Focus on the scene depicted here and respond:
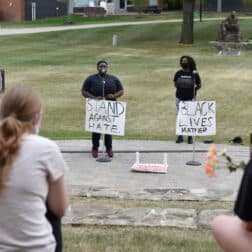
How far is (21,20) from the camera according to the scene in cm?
6550

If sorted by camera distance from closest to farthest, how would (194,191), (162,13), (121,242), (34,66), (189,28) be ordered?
(121,242)
(194,191)
(34,66)
(189,28)
(162,13)

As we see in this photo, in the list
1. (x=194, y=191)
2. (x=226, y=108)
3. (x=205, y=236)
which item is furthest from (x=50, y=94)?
(x=205, y=236)

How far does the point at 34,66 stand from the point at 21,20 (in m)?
36.8

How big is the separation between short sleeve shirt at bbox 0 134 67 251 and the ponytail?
1.2 inches

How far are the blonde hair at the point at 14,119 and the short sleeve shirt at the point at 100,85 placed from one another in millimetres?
8597

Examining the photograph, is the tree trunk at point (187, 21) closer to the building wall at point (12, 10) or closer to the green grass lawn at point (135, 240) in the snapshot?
the building wall at point (12, 10)

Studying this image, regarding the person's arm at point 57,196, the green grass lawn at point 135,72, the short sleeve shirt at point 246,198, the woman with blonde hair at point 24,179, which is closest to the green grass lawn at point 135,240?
the person's arm at point 57,196

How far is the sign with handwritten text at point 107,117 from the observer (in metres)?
12.5

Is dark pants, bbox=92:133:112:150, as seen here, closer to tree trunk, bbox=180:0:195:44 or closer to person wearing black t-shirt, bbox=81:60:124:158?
person wearing black t-shirt, bbox=81:60:124:158

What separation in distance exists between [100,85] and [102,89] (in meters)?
0.09

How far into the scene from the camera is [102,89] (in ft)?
40.8

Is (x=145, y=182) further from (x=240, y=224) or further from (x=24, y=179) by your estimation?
(x=240, y=224)

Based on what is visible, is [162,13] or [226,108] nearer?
[226,108]

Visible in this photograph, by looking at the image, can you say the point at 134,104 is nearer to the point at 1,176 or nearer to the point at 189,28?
the point at 1,176
